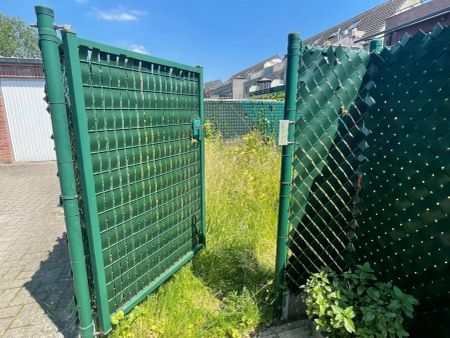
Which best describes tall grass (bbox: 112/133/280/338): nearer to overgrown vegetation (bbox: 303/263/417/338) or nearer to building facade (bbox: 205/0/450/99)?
overgrown vegetation (bbox: 303/263/417/338)

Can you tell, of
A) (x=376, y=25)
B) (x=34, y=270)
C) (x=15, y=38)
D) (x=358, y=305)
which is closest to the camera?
(x=358, y=305)

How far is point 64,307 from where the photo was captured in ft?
7.90

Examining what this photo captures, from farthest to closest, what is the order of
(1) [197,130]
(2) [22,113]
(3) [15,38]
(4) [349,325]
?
1. (3) [15,38]
2. (2) [22,113]
3. (1) [197,130]
4. (4) [349,325]

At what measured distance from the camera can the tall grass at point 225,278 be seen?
2.11 m

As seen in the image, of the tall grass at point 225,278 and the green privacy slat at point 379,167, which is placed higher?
the green privacy slat at point 379,167

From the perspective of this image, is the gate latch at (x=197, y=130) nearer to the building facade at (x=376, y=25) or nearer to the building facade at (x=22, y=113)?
the building facade at (x=376, y=25)

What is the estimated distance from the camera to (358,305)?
1754 millimetres

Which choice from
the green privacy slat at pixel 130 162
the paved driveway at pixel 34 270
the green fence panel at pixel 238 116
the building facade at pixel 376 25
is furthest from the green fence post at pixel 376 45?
the green fence panel at pixel 238 116

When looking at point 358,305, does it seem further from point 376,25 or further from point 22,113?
point 376,25

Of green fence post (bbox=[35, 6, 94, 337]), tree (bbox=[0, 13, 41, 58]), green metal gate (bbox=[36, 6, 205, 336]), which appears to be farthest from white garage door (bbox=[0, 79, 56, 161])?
tree (bbox=[0, 13, 41, 58])

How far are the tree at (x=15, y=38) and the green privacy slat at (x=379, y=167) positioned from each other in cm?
3951

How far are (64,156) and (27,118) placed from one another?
30.6 feet

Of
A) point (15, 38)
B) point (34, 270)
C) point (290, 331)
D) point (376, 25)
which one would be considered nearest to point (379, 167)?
point (290, 331)

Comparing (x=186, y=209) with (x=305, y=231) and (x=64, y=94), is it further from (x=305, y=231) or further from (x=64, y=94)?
(x=64, y=94)
